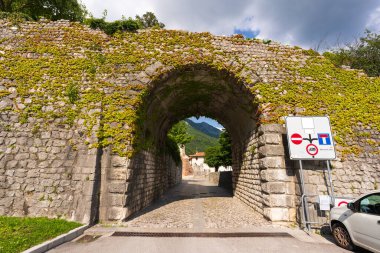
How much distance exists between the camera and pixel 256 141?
880cm

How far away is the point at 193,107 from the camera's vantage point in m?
12.8

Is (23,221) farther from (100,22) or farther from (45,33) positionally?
(100,22)

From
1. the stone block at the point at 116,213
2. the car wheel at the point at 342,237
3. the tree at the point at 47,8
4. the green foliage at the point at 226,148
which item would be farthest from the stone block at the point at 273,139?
the green foliage at the point at 226,148

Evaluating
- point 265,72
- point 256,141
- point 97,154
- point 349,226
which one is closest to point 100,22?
point 97,154

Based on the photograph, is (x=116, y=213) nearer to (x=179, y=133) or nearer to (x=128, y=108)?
(x=128, y=108)

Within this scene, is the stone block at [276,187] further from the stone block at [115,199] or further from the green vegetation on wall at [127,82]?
the stone block at [115,199]

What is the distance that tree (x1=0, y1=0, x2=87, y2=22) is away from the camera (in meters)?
14.9

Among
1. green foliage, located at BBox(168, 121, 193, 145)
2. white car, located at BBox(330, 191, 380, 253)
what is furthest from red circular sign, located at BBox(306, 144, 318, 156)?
green foliage, located at BBox(168, 121, 193, 145)

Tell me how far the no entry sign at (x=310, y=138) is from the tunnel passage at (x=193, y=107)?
122cm

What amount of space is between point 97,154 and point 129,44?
4.44 metres

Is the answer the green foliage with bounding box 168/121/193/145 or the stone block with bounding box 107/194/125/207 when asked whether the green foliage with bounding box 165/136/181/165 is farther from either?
the green foliage with bounding box 168/121/193/145

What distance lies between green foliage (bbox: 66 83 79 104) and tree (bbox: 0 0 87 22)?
971 centimetres

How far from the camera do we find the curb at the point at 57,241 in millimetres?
4305

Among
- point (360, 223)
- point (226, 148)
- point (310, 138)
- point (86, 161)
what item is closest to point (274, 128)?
point (310, 138)
